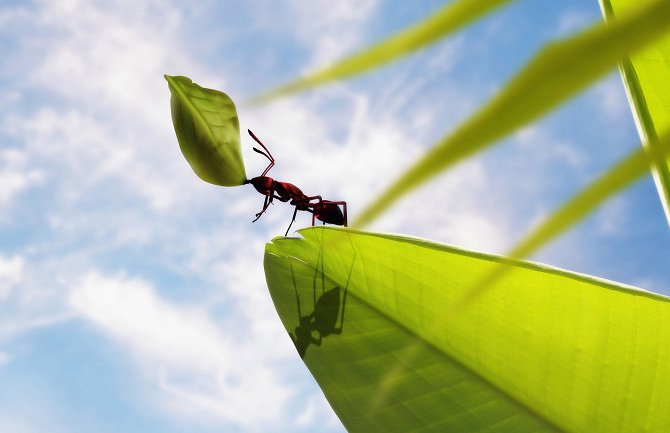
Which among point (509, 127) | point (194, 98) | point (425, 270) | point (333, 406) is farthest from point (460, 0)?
point (333, 406)

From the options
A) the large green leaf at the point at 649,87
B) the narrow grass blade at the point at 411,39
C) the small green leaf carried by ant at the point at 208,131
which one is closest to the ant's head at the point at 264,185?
the small green leaf carried by ant at the point at 208,131

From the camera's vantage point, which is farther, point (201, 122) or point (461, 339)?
point (461, 339)

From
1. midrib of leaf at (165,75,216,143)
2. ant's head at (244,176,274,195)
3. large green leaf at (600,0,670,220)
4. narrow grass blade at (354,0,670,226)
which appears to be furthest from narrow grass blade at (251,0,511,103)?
ant's head at (244,176,274,195)

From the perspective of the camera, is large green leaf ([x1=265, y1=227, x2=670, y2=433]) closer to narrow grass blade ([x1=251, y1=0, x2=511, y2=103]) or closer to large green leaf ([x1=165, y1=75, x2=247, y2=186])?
large green leaf ([x1=165, y1=75, x2=247, y2=186])

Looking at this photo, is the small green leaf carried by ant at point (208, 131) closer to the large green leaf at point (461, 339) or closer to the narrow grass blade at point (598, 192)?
the large green leaf at point (461, 339)

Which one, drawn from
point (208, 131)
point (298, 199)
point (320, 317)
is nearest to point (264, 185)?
point (298, 199)

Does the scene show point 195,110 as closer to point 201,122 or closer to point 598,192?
point 201,122
